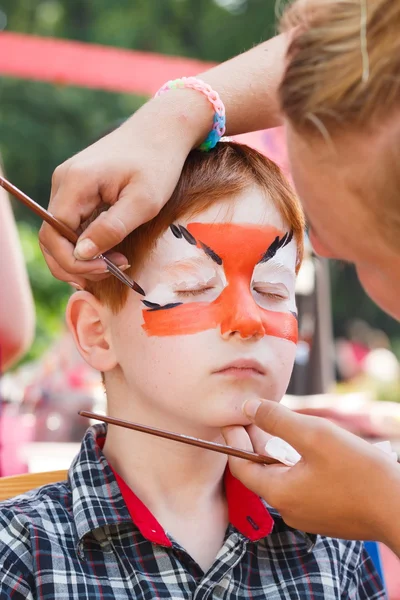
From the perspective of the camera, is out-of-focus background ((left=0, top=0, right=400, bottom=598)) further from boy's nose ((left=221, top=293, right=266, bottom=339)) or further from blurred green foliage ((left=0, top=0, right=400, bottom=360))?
boy's nose ((left=221, top=293, right=266, bottom=339))

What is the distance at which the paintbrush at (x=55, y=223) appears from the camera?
1048mm

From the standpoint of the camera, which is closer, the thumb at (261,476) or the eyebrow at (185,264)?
the thumb at (261,476)

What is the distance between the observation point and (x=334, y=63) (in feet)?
2.87

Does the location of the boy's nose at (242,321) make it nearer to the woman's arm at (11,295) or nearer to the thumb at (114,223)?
the thumb at (114,223)

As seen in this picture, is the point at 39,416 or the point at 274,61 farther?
the point at 39,416

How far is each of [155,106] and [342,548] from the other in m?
0.76

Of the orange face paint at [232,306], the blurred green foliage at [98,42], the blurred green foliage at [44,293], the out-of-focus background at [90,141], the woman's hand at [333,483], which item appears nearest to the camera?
the woman's hand at [333,483]

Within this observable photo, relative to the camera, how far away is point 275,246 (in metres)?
1.30

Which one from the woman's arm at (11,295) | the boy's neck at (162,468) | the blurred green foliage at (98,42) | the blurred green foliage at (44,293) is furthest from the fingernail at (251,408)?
the blurred green foliage at (98,42)

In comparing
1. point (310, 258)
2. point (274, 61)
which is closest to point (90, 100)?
point (310, 258)

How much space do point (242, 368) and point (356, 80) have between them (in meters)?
0.51

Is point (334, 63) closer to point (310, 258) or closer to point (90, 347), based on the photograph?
point (90, 347)

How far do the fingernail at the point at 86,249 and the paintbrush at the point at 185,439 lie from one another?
21 cm

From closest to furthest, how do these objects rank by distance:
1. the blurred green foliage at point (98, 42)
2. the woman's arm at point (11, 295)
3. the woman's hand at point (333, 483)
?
the woman's hand at point (333, 483), the woman's arm at point (11, 295), the blurred green foliage at point (98, 42)
